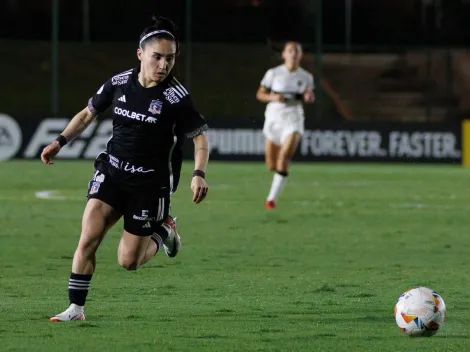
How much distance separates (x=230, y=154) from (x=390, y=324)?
2209 cm

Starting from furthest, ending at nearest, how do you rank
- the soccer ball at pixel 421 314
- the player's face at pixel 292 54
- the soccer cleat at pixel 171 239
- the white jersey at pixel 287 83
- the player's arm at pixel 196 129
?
1. the white jersey at pixel 287 83
2. the player's face at pixel 292 54
3. the soccer cleat at pixel 171 239
4. the player's arm at pixel 196 129
5. the soccer ball at pixel 421 314

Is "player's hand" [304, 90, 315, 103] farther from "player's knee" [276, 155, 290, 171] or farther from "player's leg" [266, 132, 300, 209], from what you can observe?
"player's knee" [276, 155, 290, 171]

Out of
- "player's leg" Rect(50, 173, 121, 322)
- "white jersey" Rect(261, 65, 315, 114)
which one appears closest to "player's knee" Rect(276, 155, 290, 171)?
"white jersey" Rect(261, 65, 315, 114)

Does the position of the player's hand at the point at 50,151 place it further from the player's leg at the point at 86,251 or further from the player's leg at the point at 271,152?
the player's leg at the point at 271,152

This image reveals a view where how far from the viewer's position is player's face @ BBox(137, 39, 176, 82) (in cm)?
876

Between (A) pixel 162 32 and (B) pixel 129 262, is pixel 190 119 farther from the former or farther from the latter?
(B) pixel 129 262

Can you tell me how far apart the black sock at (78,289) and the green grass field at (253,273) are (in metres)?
0.22

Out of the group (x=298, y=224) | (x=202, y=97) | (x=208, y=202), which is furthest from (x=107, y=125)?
(x=298, y=224)

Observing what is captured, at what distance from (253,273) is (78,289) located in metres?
3.47

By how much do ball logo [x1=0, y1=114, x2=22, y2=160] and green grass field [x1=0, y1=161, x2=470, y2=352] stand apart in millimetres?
7156

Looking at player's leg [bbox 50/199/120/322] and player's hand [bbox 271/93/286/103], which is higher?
player's hand [bbox 271/93/286/103]

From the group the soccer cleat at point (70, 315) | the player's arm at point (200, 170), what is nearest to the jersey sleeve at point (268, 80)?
the player's arm at point (200, 170)

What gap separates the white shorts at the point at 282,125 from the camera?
768 inches

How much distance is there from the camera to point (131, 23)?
117 ft
